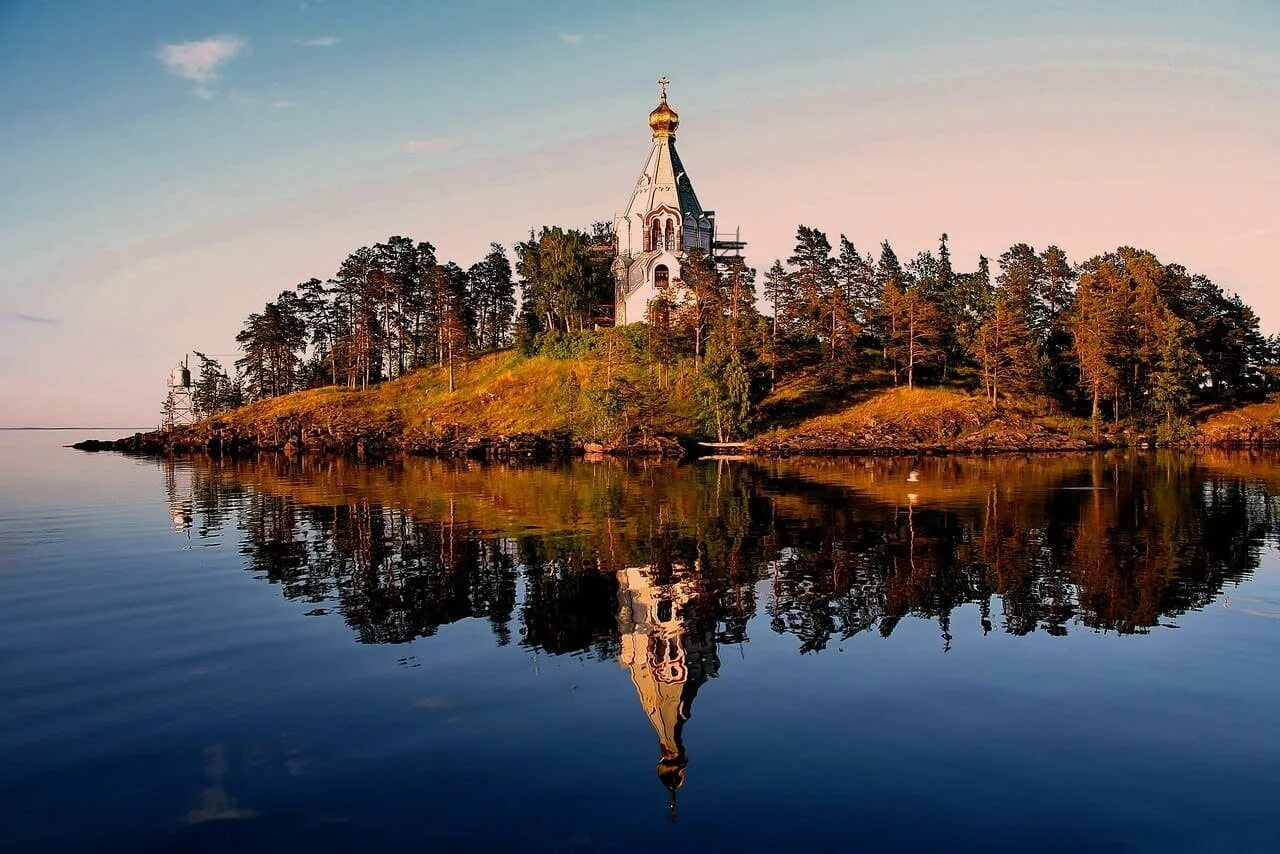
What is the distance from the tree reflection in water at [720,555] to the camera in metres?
18.9

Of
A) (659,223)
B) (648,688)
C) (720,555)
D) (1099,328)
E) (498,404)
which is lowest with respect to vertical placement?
(648,688)

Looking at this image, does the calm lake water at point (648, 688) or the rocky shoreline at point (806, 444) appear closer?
the calm lake water at point (648, 688)

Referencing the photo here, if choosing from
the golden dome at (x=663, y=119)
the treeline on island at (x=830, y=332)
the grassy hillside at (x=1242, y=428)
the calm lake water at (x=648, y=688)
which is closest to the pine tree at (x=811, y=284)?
the treeline on island at (x=830, y=332)

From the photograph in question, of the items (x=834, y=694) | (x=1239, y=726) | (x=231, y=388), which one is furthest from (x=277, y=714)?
(x=231, y=388)

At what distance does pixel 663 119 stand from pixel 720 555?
94245 mm

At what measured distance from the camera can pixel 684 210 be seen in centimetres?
11338

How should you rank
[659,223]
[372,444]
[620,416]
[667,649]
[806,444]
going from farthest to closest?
1. [659,223]
2. [372,444]
3. [620,416]
4. [806,444]
5. [667,649]

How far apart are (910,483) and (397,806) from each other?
45136mm

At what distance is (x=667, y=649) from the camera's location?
675 inches

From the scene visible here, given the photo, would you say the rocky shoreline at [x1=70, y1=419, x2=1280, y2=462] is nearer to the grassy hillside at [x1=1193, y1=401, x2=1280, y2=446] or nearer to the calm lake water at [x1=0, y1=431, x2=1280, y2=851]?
the grassy hillside at [x1=1193, y1=401, x2=1280, y2=446]

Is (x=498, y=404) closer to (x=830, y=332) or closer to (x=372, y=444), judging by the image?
(x=372, y=444)

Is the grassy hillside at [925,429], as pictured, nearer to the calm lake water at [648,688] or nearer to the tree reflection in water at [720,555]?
the tree reflection in water at [720,555]

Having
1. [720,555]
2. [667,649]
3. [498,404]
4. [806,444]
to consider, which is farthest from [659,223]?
[667,649]

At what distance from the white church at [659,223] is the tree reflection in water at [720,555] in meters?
62.8
